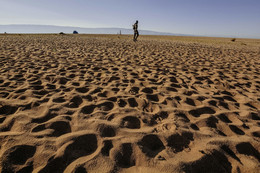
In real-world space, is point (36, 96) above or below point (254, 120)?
above

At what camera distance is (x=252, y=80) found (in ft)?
13.8

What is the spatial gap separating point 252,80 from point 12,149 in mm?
5339

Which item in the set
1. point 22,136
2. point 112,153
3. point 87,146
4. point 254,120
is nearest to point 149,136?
point 112,153

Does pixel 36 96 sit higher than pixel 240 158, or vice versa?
pixel 36 96

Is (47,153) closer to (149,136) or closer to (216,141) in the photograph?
(149,136)

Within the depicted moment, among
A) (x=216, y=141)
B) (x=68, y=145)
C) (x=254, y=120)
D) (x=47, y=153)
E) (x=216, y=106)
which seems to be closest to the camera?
(x=47, y=153)

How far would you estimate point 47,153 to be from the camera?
5.26 ft

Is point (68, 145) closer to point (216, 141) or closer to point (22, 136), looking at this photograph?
point (22, 136)

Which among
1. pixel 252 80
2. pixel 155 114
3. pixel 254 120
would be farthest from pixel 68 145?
pixel 252 80

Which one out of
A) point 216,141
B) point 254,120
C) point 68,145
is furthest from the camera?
point 254,120

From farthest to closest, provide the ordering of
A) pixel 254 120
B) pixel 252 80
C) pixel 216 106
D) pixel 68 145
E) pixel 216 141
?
pixel 252 80
pixel 216 106
pixel 254 120
pixel 216 141
pixel 68 145

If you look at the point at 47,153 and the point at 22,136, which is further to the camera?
the point at 22,136

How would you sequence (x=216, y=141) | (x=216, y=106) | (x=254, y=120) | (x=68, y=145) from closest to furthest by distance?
(x=68, y=145), (x=216, y=141), (x=254, y=120), (x=216, y=106)

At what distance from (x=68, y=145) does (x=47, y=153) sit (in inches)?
8.3
